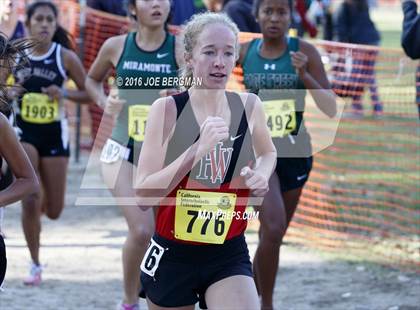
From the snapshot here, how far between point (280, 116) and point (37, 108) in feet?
6.85

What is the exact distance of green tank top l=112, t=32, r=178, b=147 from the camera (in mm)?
6070

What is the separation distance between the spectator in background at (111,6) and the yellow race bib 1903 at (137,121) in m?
6.49

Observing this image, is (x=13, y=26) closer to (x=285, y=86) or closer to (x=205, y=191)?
(x=285, y=86)

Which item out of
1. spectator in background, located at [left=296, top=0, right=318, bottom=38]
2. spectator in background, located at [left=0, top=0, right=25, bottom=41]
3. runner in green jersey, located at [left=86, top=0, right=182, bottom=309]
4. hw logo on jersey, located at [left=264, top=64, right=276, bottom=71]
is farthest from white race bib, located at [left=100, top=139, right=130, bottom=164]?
spectator in background, located at [left=296, top=0, right=318, bottom=38]

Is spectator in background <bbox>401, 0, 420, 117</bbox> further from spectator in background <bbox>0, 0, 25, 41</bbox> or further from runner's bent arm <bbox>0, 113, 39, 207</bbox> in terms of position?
spectator in background <bbox>0, 0, 25, 41</bbox>

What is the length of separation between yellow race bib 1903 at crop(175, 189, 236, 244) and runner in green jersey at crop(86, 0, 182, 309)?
1.55 metres

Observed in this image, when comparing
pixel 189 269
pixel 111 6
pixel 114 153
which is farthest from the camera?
pixel 111 6

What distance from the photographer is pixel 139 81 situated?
6.16m

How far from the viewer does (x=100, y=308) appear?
6.39 meters

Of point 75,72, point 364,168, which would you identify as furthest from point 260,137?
point 364,168

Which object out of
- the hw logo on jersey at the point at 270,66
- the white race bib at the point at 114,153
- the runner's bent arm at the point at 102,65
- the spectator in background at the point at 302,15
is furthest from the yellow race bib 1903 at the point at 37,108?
the spectator in background at the point at 302,15

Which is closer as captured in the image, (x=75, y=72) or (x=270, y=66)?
(x=270, y=66)

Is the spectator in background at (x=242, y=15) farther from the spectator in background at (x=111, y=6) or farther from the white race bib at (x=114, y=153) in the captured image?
the white race bib at (x=114, y=153)

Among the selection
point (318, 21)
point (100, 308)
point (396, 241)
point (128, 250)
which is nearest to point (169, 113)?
point (128, 250)
